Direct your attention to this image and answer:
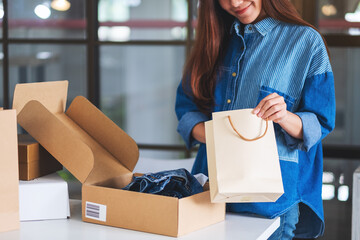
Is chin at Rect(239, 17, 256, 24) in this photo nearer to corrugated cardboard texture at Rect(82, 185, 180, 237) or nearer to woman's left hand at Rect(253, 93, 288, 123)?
woman's left hand at Rect(253, 93, 288, 123)

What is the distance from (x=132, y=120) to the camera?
3537mm

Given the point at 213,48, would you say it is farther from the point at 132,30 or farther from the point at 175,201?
the point at 132,30

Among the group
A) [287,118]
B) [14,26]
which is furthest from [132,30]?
[287,118]

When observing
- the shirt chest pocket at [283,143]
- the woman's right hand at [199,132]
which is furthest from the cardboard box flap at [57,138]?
the shirt chest pocket at [283,143]

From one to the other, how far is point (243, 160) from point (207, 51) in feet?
1.49

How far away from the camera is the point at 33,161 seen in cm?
130

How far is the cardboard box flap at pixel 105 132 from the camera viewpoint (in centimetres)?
137

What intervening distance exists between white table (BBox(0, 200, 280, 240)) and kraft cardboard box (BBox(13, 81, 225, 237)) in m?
0.02

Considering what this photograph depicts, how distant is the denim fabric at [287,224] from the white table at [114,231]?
5 centimetres

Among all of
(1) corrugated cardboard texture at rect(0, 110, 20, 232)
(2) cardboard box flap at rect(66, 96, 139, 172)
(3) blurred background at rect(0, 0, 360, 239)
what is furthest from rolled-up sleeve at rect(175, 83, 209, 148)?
(3) blurred background at rect(0, 0, 360, 239)

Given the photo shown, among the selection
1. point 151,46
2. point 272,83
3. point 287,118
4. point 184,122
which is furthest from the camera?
point 151,46

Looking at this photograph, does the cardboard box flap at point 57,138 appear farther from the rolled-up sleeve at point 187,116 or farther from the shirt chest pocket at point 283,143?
the shirt chest pocket at point 283,143

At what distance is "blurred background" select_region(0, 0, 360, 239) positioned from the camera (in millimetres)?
3445

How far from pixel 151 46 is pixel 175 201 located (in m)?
2.46
